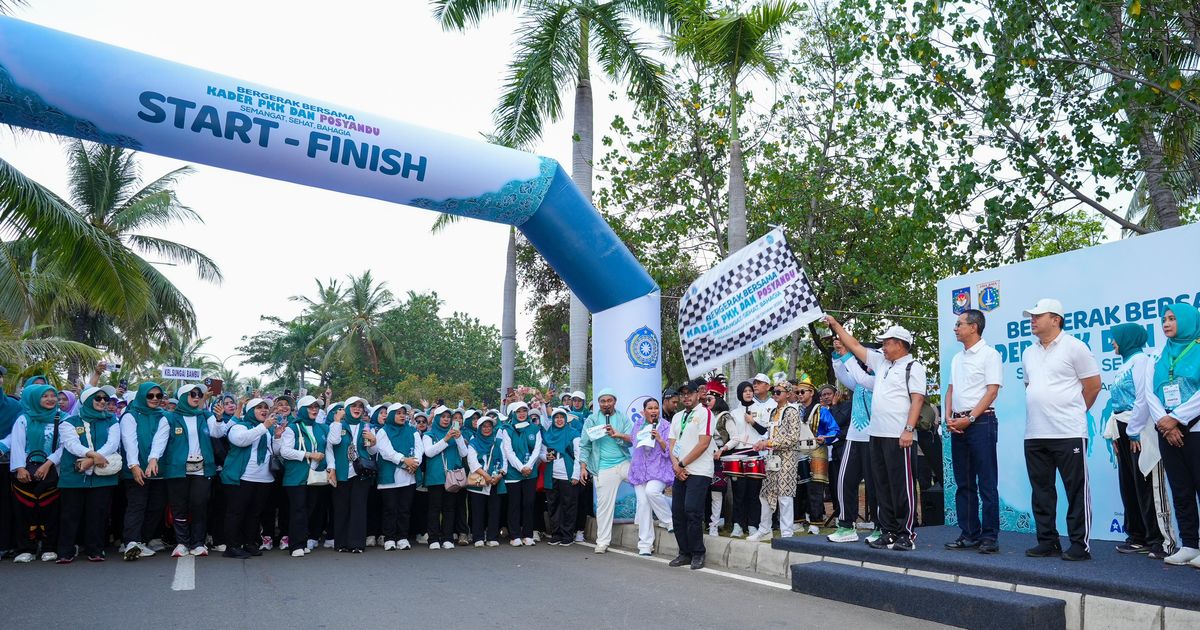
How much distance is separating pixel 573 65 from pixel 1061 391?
11554mm

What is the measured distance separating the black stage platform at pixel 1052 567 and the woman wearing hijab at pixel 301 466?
5.23 metres

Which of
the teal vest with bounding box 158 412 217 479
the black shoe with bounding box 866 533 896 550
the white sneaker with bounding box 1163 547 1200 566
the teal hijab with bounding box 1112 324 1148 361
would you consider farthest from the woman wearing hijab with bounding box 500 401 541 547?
the white sneaker with bounding box 1163 547 1200 566

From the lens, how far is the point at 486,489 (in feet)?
35.0

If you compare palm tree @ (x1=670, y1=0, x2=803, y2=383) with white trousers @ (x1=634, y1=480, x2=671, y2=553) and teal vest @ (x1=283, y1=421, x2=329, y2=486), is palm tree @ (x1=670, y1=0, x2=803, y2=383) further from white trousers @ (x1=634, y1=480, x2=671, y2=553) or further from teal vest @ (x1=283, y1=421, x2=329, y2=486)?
teal vest @ (x1=283, y1=421, x2=329, y2=486)

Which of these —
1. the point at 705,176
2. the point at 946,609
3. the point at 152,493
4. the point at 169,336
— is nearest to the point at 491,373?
the point at 169,336

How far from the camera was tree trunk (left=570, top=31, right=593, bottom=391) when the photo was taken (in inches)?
612

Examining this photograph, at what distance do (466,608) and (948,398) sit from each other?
4356mm

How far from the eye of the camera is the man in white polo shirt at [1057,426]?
255 inches

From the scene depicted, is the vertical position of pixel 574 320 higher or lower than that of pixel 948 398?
higher

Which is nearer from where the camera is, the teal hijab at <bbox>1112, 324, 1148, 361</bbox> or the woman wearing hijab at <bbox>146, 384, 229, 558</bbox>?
the teal hijab at <bbox>1112, 324, 1148, 361</bbox>

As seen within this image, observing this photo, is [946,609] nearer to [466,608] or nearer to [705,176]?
[466,608]

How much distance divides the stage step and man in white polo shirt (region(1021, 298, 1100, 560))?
956 millimetres

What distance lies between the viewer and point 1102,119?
11.6 m

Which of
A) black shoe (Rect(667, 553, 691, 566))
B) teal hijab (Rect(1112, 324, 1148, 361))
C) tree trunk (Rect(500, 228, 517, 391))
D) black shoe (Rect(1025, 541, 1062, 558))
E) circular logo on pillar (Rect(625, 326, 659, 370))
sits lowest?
black shoe (Rect(667, 553, 691, 566))
